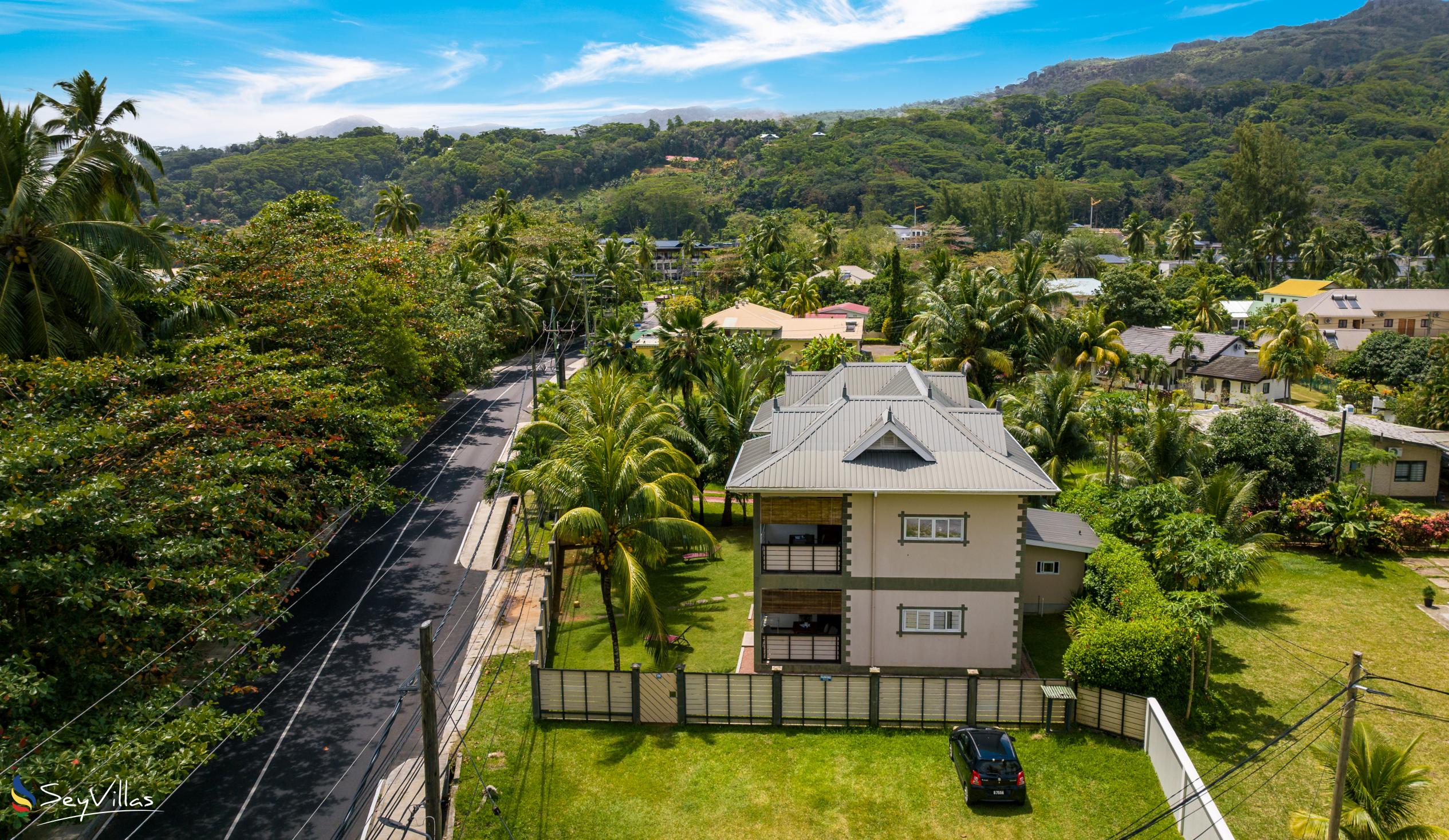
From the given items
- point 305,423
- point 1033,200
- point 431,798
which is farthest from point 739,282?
point 431,798

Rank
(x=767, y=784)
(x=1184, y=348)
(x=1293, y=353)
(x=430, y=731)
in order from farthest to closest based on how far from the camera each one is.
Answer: (x=1184, y=348), (x=1293, y=353), (x=767, y=784), (x=430, y=731)

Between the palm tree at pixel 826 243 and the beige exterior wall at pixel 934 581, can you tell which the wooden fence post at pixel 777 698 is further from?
the palm tree at pixel 826 243

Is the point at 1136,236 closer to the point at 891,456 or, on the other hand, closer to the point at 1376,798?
the point at 891,456

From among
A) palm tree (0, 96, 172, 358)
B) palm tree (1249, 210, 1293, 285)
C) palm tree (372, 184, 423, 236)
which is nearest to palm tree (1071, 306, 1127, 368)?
palm tree (0, 96, 172, 358)

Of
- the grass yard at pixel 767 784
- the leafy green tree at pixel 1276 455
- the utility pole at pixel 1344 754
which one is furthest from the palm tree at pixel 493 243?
the utility pole at pixel 1344 754

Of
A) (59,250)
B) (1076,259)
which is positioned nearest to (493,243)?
(59,250)
